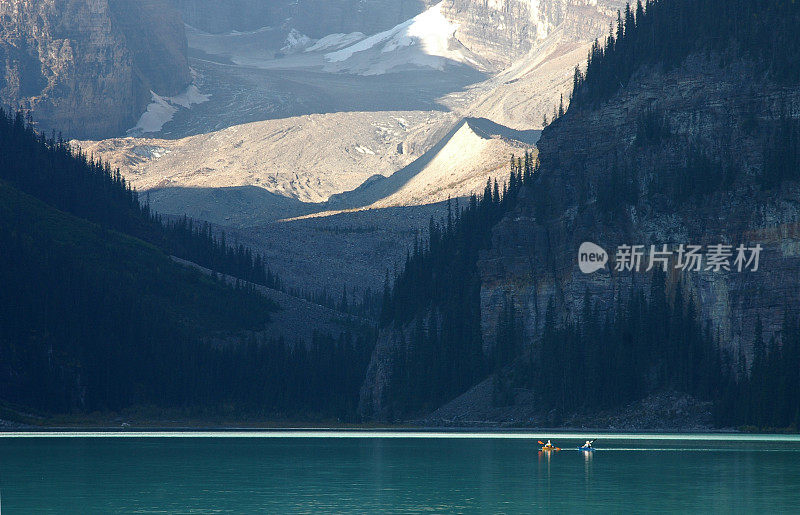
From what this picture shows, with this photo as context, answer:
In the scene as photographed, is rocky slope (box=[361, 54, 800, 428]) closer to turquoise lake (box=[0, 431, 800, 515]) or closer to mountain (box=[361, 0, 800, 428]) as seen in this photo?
mountain (box=[361, 0, 800, 428])

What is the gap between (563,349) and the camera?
186m

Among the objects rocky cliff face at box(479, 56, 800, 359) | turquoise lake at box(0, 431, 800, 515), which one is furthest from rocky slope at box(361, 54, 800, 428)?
turquoise lake at box(0, 431, 800, 515)

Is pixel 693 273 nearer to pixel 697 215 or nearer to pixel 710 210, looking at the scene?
pixel 697 215

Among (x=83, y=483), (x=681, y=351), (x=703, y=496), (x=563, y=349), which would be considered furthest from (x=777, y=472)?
(x=563, y=349)

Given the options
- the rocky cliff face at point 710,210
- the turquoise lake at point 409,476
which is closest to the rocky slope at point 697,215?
the rocky cliff face at point 710,210

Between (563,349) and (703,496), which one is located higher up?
(563,349)

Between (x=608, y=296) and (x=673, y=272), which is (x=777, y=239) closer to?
(x=673, y=272)

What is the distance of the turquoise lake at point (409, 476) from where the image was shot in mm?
83688

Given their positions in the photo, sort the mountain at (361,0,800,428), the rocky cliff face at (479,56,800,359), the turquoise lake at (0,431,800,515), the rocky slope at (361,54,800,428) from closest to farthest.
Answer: the turquoise lake at (0,431,800,515)
the mountain at (361,0,800,428)
the rocky slope at (361,54,800,428)
the rocky cliff face at (479,56,800,359)

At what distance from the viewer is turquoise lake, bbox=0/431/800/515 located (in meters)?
83.7

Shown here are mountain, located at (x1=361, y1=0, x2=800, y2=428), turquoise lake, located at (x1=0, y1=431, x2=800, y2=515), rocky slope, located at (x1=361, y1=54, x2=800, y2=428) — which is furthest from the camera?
rocky slope, located at (x1=361, y1=54, x2=800, y2=428)

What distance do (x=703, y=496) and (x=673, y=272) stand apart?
9816 cm

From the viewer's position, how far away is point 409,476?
104 metres

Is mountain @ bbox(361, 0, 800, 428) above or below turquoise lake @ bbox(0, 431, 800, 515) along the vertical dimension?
above
